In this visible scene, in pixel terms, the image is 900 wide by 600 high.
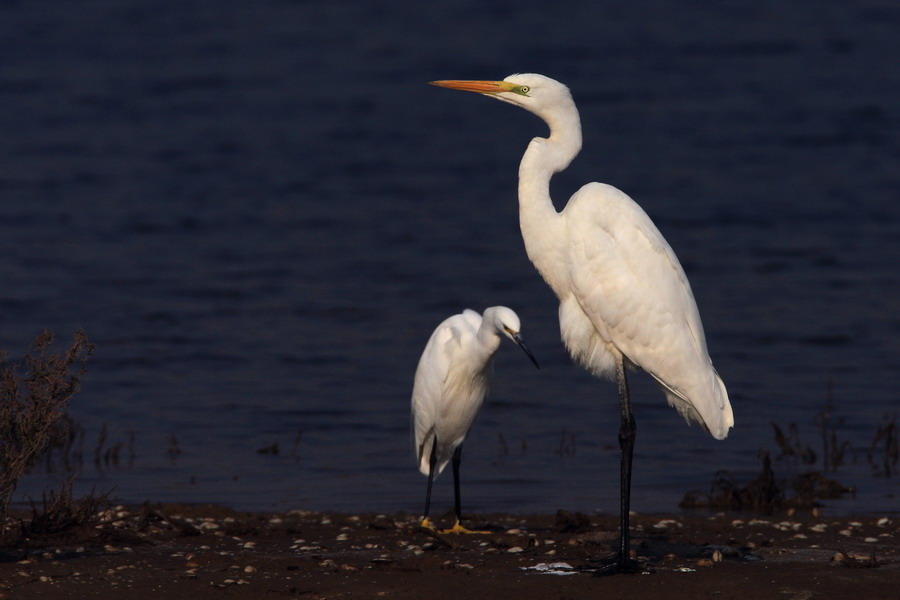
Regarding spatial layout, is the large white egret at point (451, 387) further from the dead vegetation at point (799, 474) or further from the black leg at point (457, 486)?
the dead vegetation at point (799, 474)

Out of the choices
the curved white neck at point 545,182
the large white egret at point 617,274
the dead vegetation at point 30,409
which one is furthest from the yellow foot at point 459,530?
the dead vegetation at point 30,409

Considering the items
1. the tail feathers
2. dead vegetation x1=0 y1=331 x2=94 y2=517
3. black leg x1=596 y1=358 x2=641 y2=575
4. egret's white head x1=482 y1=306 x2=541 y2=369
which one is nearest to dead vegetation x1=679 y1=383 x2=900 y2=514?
egret's white head x1=482 y1=306 x2=541 y2=369

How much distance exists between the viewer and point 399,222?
15711mm

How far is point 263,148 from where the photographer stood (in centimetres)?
1894

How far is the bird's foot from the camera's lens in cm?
529

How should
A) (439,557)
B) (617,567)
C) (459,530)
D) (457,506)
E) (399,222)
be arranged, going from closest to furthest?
(617,567), (439,557), (459,530), (457,506), (399,222)

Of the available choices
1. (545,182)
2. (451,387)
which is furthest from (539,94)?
(451,387)

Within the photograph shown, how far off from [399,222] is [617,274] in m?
10.1

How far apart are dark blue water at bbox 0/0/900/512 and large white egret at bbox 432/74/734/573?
195 centimetres

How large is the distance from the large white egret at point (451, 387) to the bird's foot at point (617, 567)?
64.4 inches

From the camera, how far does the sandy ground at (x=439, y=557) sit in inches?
198

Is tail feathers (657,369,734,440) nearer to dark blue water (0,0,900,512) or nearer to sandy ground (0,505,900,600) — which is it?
sandy ground (0,505,900,600)

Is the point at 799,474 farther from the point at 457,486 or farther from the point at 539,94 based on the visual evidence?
the point at 539,94

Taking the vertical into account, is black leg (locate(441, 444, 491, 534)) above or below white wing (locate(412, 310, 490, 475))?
below
